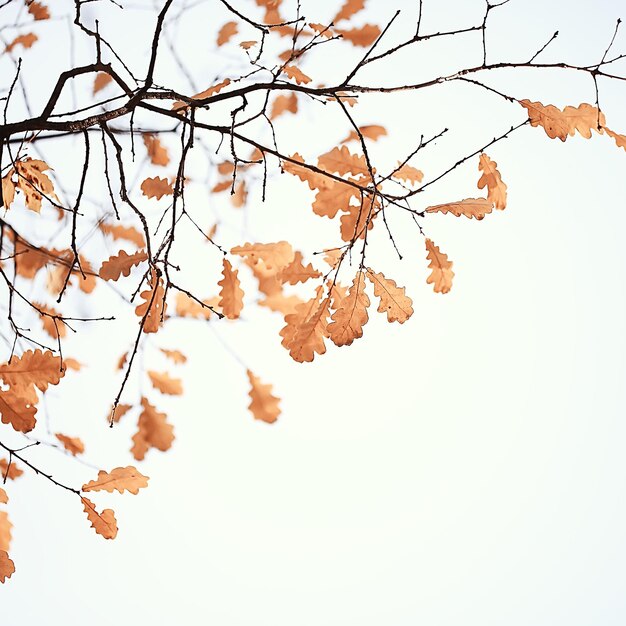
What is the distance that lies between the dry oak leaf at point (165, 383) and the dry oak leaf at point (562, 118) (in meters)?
0.66

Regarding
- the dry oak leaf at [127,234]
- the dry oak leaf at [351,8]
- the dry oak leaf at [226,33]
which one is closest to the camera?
the dry oak leaf at [351,8]

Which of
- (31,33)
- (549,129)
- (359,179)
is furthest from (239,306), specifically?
(31,33)

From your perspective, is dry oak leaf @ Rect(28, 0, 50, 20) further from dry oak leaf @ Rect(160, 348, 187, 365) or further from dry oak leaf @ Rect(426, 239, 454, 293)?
dry oak leaf @ Rect(426, 239, 454, 293)

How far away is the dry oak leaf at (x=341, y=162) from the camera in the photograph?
62cm

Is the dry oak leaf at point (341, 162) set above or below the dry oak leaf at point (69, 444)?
above

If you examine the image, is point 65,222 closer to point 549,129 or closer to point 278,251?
point 278,251

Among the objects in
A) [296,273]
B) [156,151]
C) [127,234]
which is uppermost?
[156,151]

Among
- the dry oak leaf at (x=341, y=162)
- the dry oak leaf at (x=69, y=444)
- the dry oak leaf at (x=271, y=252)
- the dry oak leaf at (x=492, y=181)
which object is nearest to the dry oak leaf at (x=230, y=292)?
the dry oak leaf at (x=271, y=252)

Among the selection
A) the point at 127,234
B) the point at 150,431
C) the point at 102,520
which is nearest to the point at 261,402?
the point at 150,431

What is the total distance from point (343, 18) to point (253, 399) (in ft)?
1.71

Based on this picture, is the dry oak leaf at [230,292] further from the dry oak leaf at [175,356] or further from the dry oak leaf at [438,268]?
the dry oak leaf at [175,356]

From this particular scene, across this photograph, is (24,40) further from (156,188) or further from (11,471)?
(11,471)

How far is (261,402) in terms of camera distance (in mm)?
866

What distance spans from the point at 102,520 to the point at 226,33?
2.30ft
